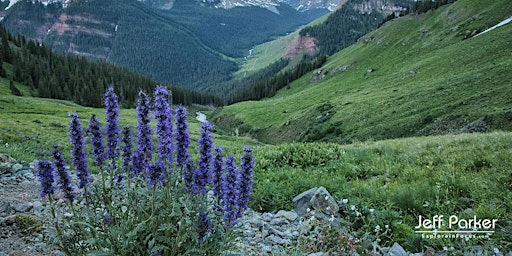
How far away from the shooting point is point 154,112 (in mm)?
5168

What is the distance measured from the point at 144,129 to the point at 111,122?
69cm

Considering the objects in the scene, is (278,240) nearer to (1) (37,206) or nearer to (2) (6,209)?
(1) (37,206)

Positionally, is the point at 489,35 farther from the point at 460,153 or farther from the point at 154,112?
the point at 154,112

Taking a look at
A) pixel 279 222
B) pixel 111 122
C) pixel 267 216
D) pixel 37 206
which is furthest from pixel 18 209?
pixel 279 222

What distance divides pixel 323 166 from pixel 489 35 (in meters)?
61.8

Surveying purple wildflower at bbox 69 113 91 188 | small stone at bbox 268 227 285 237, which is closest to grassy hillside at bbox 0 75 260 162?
purple wildflower at bbox 69 113 91 188

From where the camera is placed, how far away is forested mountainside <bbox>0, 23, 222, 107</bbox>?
105 metres

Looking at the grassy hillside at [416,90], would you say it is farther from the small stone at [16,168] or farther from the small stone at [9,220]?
the small stone at [16,168]

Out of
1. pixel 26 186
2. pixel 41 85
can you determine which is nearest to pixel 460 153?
pixel 26 186

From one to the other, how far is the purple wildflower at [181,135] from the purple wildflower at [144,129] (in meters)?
0.52

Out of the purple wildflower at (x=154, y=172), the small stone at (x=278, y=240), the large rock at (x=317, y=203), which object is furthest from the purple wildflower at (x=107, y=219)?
the large rock at (x=317, y=203)

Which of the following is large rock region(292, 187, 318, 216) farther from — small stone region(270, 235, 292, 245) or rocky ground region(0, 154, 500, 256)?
small stone region(270, 235, 292, 245)

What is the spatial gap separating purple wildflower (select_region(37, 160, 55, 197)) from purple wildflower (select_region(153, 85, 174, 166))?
5.41ft

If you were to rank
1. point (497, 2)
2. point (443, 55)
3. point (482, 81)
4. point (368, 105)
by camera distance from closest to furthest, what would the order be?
1. point (482, 81)
2. point (368, 105)
3. point (443, 55)
4. point (497, 2)
